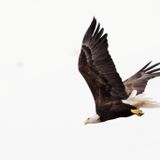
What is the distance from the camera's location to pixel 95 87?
55.1ft

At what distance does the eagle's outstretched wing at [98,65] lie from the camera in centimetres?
1648

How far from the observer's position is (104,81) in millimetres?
16688

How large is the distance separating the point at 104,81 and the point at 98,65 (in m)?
0.26

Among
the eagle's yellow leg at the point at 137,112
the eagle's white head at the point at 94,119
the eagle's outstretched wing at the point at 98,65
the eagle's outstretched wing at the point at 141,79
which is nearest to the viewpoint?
the eagle's outstretched wing at the point at 98,65

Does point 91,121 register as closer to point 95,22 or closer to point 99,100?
point 99,100

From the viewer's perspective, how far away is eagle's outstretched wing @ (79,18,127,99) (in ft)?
54.1

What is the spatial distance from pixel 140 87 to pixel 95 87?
140 centimetres

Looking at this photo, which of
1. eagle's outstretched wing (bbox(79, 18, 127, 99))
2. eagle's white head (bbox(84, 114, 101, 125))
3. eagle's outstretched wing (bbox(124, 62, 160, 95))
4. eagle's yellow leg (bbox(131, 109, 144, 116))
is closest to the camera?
eagle's outstretched wing (bbox(79, 18, 127, 99))

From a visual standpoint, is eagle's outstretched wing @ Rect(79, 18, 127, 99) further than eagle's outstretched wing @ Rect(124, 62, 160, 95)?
No

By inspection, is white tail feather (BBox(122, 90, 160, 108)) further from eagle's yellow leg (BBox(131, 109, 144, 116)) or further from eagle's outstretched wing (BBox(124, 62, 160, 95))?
eagle's outstretched wing (BBox(124, 62, 160, 95))

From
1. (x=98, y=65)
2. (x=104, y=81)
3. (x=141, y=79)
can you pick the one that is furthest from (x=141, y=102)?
(x=141, y=79)

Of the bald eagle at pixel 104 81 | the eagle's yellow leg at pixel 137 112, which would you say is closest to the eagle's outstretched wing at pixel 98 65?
the bald eagle at pixel 104 81

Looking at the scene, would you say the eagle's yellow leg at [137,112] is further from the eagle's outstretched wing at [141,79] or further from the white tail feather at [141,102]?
A: the eagle's outstretched wing at [141,79]

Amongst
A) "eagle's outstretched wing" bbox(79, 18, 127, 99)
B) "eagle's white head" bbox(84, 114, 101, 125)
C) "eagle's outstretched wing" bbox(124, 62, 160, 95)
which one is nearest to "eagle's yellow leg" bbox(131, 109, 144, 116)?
"eagle's outstretched wing" bbox(79, 18, 127, 99)
